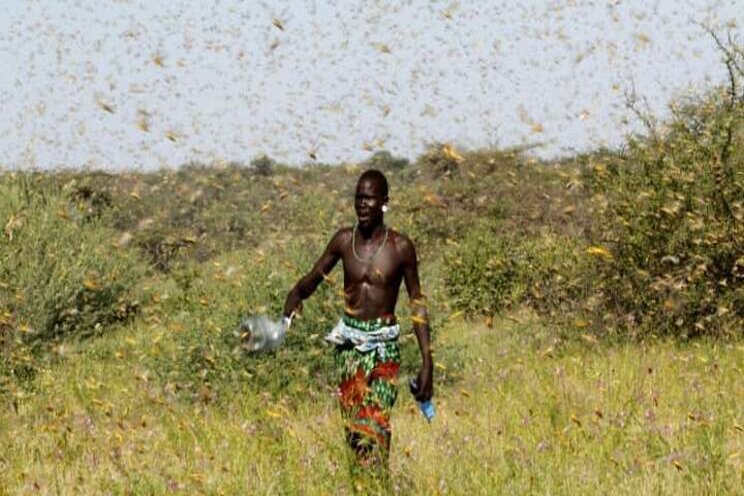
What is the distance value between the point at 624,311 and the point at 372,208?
9.13m

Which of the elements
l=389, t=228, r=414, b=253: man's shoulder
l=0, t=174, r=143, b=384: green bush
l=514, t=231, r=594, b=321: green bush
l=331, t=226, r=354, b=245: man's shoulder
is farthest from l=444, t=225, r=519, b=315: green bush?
l=389, t=228, r=414, b=253: man's shoulder

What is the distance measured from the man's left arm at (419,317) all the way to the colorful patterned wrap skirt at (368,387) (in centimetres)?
17

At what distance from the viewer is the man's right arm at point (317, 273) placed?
588 cm

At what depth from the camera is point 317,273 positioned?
19.6ft

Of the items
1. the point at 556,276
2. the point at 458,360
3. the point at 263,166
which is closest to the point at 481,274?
the point at 556,276

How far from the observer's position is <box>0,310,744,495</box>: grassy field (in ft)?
18.0

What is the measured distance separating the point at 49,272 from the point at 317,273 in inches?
425

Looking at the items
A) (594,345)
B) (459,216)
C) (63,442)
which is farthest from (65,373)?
(459,216)

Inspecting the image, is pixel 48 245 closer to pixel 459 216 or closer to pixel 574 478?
pixel 574 478

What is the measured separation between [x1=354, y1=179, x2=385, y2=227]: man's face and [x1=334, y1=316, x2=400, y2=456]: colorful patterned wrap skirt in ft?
1.96

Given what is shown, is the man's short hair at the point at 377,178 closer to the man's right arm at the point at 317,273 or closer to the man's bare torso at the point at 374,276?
the man's bare torso at the point at 374,276

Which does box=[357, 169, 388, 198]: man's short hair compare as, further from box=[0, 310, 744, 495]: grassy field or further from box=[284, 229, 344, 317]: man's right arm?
box=[0, 310, 744, 495]: grassy field

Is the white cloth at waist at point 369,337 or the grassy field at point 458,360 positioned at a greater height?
the white cloth at waist at point 369,337

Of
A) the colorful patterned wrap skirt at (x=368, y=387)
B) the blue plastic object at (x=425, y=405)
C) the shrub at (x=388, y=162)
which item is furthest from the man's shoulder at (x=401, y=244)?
the shrub at (x=388, y=162)
